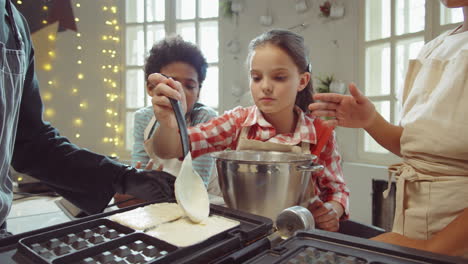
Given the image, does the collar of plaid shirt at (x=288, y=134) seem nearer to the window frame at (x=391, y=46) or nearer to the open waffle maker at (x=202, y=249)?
the open waffle maker at (x=202, y=249)

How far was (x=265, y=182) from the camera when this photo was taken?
0.73 m

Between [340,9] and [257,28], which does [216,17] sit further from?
[340,9]

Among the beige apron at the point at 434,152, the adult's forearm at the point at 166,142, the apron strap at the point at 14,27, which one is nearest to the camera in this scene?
the beige apron at the point at 434,152

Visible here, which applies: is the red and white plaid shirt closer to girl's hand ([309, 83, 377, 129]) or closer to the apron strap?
girl's hand ([309, 83, 377, 129])

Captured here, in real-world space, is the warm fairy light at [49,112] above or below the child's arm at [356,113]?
above

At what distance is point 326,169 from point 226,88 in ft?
7.77

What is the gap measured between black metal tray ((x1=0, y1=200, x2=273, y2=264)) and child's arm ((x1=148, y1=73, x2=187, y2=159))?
31cm

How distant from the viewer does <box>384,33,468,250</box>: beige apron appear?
82 cm

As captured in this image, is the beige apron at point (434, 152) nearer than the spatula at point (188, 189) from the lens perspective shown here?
No

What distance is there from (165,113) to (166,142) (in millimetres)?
194

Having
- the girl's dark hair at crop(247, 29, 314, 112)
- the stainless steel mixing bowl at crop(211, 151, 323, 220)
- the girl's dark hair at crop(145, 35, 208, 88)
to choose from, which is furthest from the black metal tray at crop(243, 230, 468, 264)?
the girl's dark hair at crop(145, 35, 208, 88)

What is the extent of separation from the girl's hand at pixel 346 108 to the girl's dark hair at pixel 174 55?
0.80m

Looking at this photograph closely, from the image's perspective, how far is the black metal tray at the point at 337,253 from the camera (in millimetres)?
505

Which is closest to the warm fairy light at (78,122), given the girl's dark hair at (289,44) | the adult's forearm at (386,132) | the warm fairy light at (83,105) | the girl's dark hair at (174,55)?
the warm fairy light at (83,105)
